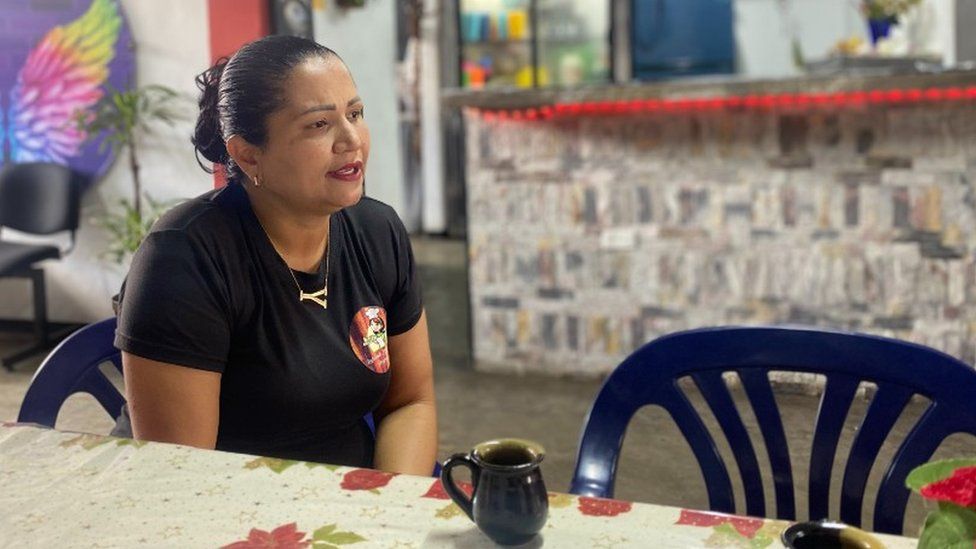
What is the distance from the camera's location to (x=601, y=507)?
1.05 m

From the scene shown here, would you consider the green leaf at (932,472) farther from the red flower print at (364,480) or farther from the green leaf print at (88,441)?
the green leaf print at (88,441)

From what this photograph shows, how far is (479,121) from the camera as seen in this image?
377 cm

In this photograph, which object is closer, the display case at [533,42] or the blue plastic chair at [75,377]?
the blue plastic chair at [75,377]

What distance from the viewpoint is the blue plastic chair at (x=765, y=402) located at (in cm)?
132

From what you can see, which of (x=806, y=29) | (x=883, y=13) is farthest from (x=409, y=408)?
(x=806, y=29)

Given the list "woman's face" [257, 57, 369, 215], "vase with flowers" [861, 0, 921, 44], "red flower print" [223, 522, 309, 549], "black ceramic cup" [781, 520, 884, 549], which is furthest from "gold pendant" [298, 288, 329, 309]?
"vase with flowers" [861, 0, 921, 44]

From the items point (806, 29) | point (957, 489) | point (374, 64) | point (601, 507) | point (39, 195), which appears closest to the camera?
point (957, 489)

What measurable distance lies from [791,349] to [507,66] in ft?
19.2

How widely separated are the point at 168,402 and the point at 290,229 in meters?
0.28

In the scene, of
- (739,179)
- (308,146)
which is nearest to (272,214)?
(308,146)

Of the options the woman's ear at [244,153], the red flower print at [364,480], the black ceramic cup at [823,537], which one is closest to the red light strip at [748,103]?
the woman's ear at [244,153]

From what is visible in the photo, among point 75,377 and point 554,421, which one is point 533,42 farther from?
point 75,377

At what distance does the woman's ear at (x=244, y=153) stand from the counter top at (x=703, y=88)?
2.18 metres

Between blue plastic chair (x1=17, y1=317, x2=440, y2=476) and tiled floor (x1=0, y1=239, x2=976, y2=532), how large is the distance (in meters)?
0.03
